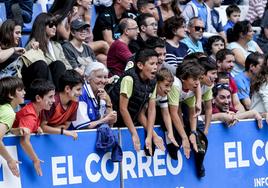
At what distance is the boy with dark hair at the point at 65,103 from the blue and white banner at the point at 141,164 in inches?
7.3

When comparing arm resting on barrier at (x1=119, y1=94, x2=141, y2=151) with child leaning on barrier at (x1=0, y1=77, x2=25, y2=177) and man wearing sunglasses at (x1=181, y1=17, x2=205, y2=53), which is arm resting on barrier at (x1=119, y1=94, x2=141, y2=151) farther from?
man wearing sunglasses at (x1=181, y1=17, x2=205, y2=53)

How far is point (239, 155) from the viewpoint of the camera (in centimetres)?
1337

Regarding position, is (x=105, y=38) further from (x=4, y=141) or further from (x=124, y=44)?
(x=4, y=141)

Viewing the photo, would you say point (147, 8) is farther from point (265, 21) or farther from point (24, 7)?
point (265, 21)

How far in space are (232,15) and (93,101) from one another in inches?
236

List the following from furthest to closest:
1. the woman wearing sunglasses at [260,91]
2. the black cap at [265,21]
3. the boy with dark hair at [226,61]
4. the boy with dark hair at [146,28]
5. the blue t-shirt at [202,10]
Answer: the black cap at [265,21] < the blue t-shirt at [202,10] < the boy with dark hair at [226,61] < the boy with dark hair at [146,28] < the woman wearing sunglasses at [260,91]

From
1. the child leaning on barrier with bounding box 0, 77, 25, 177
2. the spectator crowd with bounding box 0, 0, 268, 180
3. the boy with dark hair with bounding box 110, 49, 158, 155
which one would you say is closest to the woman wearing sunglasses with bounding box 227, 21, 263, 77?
the spectator crowd with bounding box 0, 0, 268, 180

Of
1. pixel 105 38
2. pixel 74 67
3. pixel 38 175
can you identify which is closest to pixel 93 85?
pixel 74 67

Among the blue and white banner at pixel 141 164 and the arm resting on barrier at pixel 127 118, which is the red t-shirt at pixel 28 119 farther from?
the arm resting on barrier at pixel 127 118

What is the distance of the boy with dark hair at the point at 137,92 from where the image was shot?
38.3ft

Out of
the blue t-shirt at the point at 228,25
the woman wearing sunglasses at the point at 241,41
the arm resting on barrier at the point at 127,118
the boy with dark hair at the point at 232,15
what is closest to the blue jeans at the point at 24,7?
the arm resting on barrier at the point at 127,118

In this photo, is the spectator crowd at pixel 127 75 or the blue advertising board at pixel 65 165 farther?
the spectator crowd at pixel 127 75

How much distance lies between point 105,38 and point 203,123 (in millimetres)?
2282

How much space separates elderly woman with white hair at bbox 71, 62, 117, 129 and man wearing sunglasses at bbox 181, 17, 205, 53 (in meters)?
3.22
